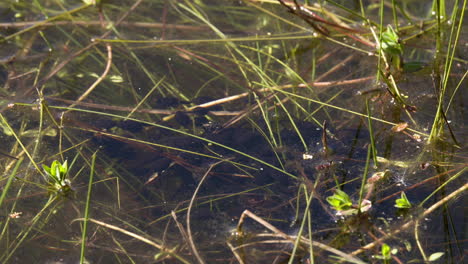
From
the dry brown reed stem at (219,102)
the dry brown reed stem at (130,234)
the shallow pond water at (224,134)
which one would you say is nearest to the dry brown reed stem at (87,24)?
the shallow pond water at (224,134)

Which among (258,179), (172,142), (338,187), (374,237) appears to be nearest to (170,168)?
(172,142)

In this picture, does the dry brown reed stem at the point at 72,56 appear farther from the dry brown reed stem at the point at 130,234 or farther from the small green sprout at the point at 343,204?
the small green sprout at the point at 343,204

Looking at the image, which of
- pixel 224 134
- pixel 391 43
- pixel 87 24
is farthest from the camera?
pixel 87 24

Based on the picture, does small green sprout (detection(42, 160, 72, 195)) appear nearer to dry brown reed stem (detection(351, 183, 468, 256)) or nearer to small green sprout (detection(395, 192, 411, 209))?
dry brown reed stem (detection(351, 183, 468, 256))

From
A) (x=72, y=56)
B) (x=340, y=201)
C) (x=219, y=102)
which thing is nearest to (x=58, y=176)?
(x=219, y=102)

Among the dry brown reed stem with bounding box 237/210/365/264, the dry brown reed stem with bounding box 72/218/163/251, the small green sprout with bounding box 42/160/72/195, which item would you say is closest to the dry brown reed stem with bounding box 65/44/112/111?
the small green sprout with bounding box 42/160/72/195

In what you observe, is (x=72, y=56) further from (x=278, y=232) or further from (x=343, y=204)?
(x=343, y=204)

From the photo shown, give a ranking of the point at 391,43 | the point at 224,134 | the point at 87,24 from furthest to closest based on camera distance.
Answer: the point at 87,24, the point at 391,43, the point at 224,134
